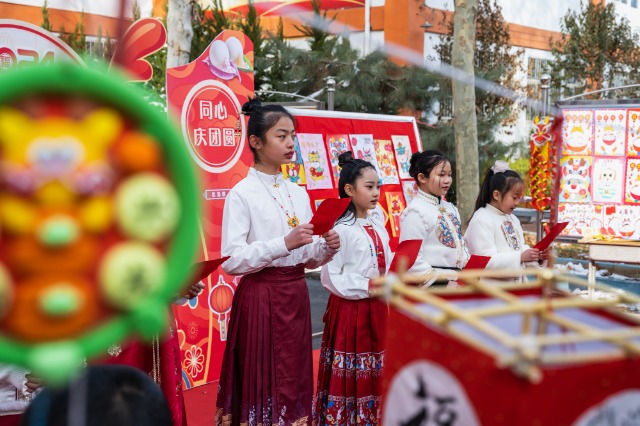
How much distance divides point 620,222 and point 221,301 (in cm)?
321

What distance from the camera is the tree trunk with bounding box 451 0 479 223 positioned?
293 inches

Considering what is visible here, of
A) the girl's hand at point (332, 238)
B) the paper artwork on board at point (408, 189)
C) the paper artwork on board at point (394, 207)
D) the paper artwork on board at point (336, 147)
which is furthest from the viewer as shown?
the paper artwork on board at point (408, 189)

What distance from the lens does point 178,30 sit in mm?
6039

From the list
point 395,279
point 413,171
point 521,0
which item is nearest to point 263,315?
point 413,171

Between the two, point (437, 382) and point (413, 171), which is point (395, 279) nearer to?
point (437, 382)

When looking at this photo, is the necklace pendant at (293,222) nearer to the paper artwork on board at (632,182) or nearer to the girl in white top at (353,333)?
the girl in white top at (353,333)

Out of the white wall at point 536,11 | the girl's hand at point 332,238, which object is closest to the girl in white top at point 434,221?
the girl's hand at point 332,238

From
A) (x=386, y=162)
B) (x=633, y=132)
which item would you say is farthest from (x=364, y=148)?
(x=633, y=132)

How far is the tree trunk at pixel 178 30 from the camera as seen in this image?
5.99 m

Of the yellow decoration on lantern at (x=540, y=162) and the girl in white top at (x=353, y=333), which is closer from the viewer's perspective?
the girl in white top at (x=353, y=333)

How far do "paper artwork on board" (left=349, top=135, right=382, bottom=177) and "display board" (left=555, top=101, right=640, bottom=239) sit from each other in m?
1.52

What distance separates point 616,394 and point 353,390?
2091mm

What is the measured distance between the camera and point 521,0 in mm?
15008

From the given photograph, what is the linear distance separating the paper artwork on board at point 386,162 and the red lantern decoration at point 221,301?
1547 mm
